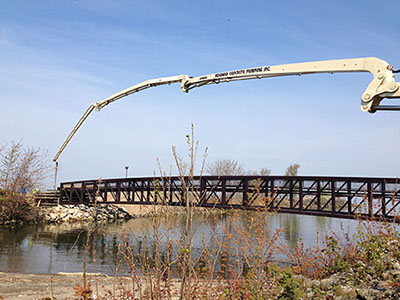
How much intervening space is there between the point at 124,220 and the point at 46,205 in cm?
681

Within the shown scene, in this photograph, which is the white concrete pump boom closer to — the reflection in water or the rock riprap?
the reflection in water

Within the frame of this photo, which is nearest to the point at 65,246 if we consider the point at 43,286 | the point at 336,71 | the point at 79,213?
the point at 43,286

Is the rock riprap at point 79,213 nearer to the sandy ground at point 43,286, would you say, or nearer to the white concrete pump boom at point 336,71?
the sandy ground at point 43,286

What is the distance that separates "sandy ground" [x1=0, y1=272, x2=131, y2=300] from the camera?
298 inches

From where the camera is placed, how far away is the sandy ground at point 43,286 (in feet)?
24.9

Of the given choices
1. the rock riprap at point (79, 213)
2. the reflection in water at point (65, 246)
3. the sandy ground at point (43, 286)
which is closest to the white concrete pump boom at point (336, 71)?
the reflection in water at point (65, 246)

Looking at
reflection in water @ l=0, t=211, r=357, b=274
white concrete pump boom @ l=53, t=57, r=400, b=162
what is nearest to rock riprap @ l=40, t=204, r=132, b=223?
reflection in water @ l=0, t=211, r=357, b=274

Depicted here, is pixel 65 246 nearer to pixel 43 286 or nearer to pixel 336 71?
pixel 43 286

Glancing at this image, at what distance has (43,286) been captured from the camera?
8469 millimetres

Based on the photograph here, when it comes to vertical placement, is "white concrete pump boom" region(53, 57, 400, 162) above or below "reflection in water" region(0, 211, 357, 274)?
above

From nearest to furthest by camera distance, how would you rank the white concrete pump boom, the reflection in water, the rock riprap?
the white concrete pump boom < the reflection in water < the rock riprap

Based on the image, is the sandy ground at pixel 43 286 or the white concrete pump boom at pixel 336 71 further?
the sandy ground at pixel 43 286

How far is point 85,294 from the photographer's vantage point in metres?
3.55

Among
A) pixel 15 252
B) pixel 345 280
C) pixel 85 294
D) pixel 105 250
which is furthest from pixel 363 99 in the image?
pixel 15 252
